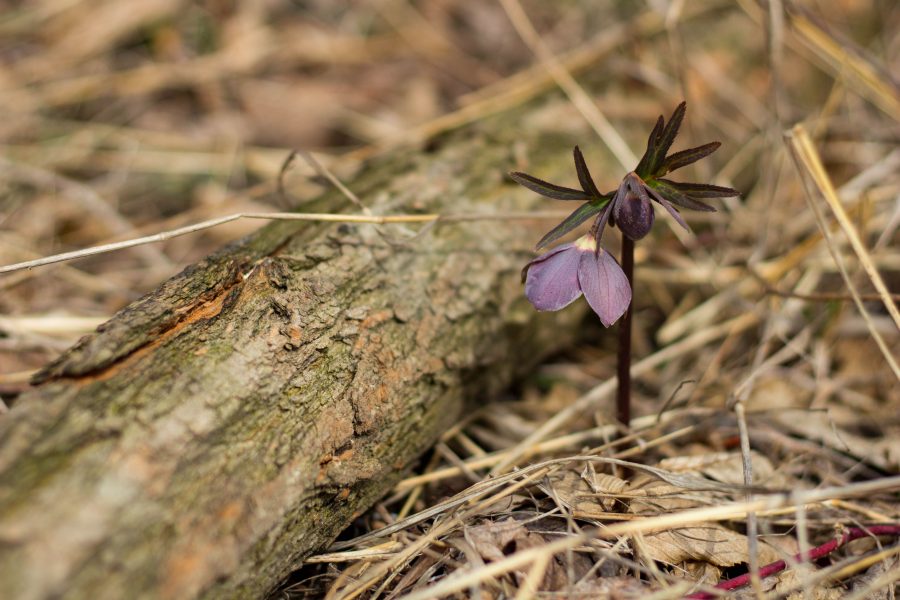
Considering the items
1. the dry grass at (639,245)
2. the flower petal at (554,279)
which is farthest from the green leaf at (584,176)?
the dry grass at (639,245)

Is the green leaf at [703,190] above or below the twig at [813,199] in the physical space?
above

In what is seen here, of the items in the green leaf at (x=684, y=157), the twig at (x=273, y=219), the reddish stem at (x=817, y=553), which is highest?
the twig at (x=273, y=219)

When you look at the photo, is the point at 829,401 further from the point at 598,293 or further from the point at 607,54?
the point at 607,54

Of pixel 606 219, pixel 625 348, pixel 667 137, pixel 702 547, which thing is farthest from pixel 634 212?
→ pixel 702 547

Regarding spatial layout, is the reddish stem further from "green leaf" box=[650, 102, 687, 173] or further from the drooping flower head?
"green leaf" box=[650, 102, 687, 173]

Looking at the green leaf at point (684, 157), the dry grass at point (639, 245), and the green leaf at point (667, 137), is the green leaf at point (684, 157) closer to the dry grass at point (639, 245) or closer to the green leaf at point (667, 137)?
the green leaf at point (667, 137)

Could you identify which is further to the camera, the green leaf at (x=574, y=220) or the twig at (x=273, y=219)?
the twig at (x=273, y=219)

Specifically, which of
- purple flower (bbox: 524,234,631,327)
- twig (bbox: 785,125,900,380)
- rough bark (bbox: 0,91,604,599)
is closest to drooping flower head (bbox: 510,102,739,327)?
purple flower (bbox: 524,234,631,327)

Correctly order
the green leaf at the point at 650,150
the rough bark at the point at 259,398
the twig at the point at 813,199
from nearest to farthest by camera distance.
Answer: the rough bark at the point at 259,398 → the green leaf at the point at 650,150 → the twig at the point at 813,199
